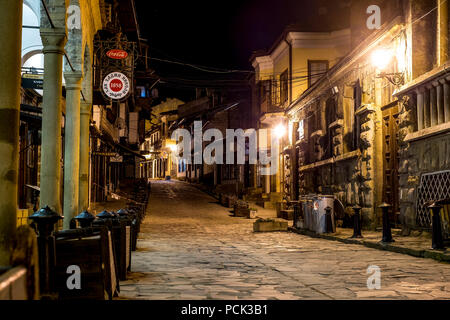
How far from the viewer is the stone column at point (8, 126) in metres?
6.16

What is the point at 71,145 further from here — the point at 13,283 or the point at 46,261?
the point at 13,283

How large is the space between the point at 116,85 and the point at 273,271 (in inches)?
597

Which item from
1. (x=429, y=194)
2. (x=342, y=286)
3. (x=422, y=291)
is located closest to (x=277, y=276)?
(x=342, y=286)

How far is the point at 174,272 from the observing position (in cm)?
855

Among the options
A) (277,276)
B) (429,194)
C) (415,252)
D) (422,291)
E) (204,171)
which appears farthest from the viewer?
(204,171)

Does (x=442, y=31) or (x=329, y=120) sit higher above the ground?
(x=442, y=31)

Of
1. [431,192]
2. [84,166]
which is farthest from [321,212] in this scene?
[84,166]

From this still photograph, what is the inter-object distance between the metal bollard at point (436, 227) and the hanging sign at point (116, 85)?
47.7 feet

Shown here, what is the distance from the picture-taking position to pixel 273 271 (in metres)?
8.75

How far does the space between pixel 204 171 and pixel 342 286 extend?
48217 mm

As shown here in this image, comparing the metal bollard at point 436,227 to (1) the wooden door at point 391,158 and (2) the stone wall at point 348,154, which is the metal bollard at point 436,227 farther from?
(2) the stone wall at point 348,154

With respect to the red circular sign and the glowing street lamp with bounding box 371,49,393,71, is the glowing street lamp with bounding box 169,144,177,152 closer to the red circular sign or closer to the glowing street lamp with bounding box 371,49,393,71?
the red circular sign

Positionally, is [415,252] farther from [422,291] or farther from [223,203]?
[223,203]

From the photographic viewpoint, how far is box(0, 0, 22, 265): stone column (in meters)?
6.16
